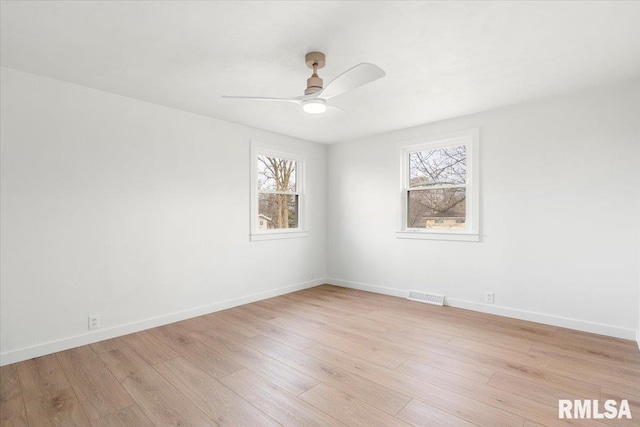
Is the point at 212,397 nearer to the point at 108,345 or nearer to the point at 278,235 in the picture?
the point at 108,345

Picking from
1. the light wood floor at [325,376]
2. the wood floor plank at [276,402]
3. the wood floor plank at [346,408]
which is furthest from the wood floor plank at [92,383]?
the wood floor plank at [346,408]

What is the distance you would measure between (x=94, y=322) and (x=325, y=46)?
10.8 feet

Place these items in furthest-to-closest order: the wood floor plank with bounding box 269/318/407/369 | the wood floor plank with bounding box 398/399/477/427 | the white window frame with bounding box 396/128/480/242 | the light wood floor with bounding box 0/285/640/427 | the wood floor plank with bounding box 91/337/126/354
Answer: the white window frame with bounding box 396/128/480/242
the wood floor plank with bounding box 91/337/126/354
the wood floor plank with bounding box 269/318/407/369
the light wood floor with bounding box 0/285/640/427
the wood floor plank with bounding box 398/399/477/427

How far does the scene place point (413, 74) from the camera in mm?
2865

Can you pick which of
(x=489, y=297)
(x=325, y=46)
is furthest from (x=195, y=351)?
(x=489, y=297)

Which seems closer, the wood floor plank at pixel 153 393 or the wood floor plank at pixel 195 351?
the wood floor plank at pixel 153 393

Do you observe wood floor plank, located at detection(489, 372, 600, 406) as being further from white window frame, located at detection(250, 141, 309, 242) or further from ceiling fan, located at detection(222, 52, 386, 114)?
white window frame, located at detection(250, 141, 309, 242)

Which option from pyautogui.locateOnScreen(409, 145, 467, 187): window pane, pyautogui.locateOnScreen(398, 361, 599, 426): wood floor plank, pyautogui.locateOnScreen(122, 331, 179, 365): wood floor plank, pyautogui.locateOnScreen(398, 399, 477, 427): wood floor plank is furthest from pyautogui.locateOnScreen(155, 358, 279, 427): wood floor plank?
pyautogui.locateOnScreen(409, 145, 467, 187): window pane

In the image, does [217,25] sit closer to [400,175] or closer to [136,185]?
[136,185]

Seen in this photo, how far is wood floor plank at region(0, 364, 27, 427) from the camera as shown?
194 centimetres

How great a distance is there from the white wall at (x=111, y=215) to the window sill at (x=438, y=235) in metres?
2.16

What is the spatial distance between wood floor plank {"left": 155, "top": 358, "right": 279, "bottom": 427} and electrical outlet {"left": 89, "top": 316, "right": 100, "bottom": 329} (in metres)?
1.01

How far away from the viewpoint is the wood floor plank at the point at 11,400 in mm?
1939

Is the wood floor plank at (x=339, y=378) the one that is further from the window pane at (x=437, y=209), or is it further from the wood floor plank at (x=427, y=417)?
the window pane at (x=437, y=209)
